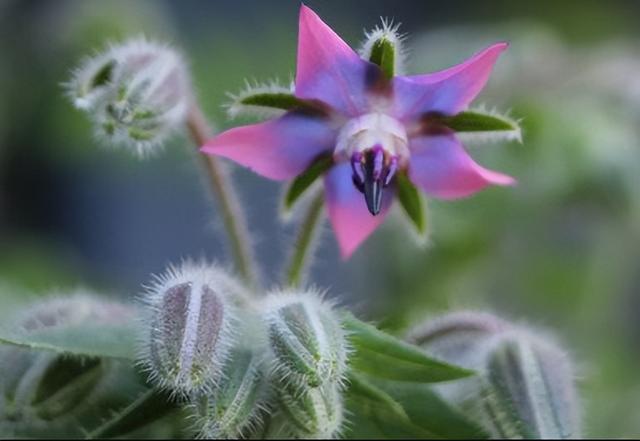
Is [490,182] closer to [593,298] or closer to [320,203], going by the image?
[320,203]

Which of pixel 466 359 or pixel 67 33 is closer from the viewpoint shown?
pixel 466 359

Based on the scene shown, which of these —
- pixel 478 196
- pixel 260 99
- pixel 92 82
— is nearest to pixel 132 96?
pixel 92 82

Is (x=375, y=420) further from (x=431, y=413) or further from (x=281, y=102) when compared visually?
(x=281, y=102)

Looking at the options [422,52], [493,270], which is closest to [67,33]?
[422,52]

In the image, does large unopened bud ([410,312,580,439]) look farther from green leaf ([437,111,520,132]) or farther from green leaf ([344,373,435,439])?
green leaf ([437,111,520,132])

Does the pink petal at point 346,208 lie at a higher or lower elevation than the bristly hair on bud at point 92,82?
lower

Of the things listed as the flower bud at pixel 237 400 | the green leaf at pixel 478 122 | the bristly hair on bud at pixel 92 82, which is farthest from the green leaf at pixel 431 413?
the bristly hair on bud at pixel 92 82

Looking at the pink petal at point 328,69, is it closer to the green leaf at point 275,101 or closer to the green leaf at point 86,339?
the green leaf at point 275,101
